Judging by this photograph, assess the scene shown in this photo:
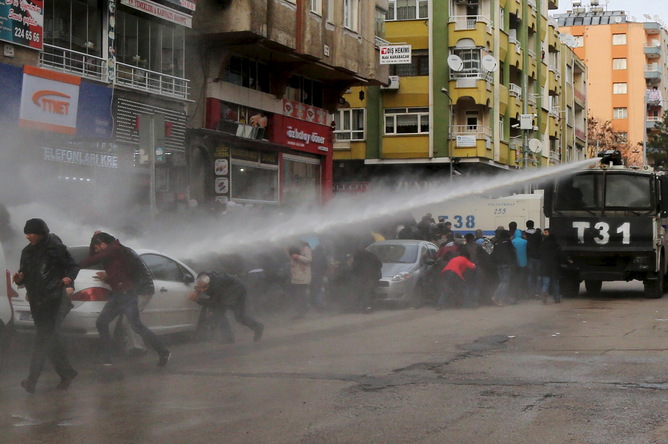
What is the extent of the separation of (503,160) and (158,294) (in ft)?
126

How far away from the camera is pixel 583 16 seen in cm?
10544

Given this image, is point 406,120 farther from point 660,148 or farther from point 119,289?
point 660,148

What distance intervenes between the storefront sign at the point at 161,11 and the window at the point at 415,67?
2337 cm

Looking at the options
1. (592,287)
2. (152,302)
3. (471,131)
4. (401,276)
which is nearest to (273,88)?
(592,287)

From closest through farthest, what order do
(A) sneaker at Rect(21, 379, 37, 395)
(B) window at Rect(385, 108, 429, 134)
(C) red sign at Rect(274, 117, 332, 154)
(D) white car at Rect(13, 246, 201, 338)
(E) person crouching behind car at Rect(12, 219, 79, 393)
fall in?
1. (A) sneaker at Rect(21, 379, 37, 395)
2. (E) person crouching behind car at Rect(12, 219, 79, 393)
3. (D) white car at Rect(13, 246, 201, 338)
4. (C) red sign at Rect(274, 117, 332, 154)
5. (B) window at Rect(385, 108, 429, 134)

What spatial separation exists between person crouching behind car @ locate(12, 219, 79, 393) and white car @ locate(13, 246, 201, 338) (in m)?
1.70

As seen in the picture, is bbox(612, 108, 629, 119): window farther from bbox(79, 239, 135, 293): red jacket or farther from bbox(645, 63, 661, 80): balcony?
bbox(79, 239, 135, 293): red jacket

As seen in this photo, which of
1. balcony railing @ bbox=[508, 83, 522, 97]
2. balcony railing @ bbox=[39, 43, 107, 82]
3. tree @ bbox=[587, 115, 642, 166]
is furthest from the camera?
tree @ bbox=[587, 115, 642, 166]

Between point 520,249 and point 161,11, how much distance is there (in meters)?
10.1

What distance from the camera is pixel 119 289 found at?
11148 millimetres

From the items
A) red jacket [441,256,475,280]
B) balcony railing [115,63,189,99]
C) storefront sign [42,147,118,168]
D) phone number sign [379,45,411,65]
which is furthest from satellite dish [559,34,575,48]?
storefront sign [42,147,118,168]

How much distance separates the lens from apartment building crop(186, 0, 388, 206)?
26.5 metres

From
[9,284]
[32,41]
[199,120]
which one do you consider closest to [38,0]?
[32,41]

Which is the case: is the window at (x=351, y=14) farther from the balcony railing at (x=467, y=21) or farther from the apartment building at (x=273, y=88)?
the balcony railing at (x=467, y=21)
